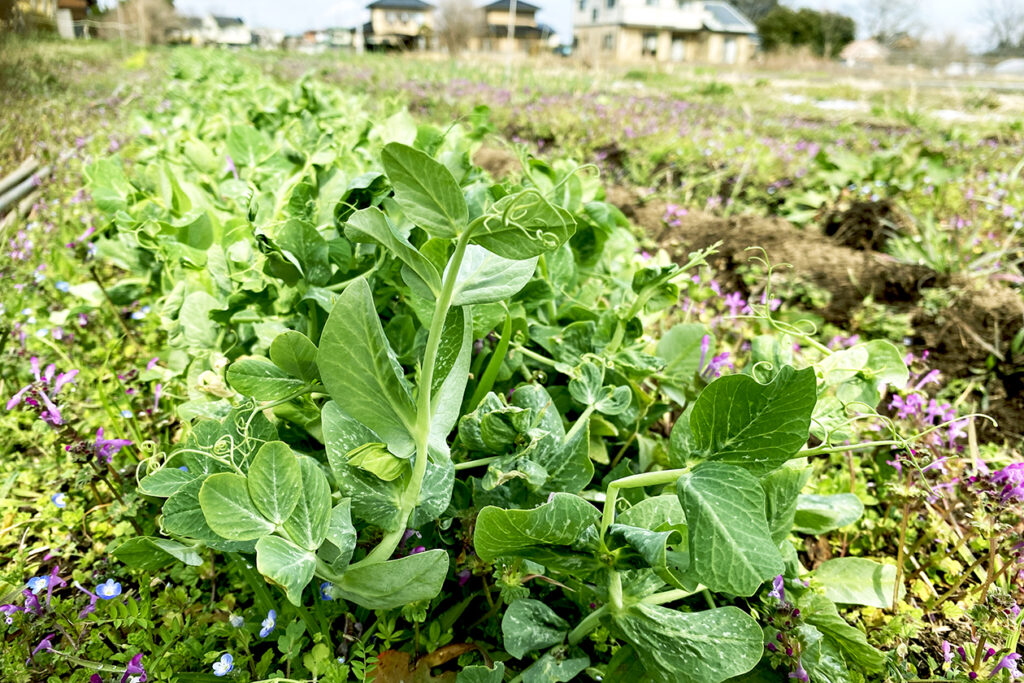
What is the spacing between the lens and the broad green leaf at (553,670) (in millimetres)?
883

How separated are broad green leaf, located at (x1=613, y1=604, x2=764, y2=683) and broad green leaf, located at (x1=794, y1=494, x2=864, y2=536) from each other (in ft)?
1.43

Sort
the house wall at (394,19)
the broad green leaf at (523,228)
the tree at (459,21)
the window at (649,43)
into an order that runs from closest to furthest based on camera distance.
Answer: the broad green leaf at (523,228) → the tree at (459,21) → the window at (649,43) → the house wall at (394,19)

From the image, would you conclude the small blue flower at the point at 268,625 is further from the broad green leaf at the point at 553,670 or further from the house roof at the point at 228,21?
the house roof at the point at 228,21

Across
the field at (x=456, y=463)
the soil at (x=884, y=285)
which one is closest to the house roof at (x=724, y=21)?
the soil at (x=884, y=285)

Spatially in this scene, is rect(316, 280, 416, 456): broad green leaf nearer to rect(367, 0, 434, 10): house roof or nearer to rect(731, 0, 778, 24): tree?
rect(367, 0, 434, 10): house roof

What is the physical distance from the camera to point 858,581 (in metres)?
1.20

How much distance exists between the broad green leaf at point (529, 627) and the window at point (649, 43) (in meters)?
60.4

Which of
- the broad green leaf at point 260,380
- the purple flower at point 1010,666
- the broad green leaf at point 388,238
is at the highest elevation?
the broad green leaf at point 388,238

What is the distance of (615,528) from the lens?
2.60 ft

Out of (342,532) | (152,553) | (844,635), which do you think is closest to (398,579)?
(342,532)

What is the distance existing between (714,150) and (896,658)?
15.8 feet

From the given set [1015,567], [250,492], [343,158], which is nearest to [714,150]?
[343,158]

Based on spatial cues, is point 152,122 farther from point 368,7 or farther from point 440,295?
point 368,7

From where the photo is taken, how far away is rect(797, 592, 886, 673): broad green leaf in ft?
3.23
